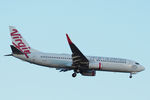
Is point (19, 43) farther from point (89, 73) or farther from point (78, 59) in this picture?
point (89, 73)

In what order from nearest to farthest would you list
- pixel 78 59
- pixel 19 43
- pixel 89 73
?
pixel 78 59 < pixel 19 43 < pixel 89 73

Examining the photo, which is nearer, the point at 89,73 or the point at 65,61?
the point at 65,61

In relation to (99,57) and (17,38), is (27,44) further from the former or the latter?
(99,57)

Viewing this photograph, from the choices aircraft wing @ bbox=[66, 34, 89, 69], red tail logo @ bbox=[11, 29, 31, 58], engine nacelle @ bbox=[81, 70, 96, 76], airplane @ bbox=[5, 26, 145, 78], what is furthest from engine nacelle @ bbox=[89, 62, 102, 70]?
red tail logo @ bbox=[11, 29, 31, 58]

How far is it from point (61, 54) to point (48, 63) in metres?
2.91

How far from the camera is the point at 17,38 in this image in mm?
80500

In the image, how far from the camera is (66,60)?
79.2 metres

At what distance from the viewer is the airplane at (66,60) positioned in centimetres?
7762

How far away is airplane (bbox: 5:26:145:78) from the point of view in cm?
7762

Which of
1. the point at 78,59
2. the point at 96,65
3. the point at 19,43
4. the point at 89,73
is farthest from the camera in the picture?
the point at 89,73

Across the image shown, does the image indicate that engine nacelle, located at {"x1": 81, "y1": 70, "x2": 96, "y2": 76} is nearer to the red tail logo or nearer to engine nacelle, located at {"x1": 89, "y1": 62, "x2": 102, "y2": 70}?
engine nacelle, located at {"x1": 89, "y1": 62, "x2": 102, "y2": 70}

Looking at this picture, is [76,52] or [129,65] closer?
[76,52]

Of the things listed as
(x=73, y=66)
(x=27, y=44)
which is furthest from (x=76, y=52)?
(x=27, y=44)

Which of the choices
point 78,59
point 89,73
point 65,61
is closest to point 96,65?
point 78,59
